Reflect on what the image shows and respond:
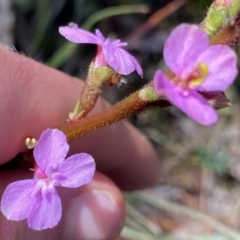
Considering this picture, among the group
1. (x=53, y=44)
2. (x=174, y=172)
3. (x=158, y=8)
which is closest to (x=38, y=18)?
(x=53, y=44)

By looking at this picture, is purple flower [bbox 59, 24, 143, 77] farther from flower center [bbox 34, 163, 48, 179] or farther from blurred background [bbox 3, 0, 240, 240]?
blurred background [bbox 3, 0, 240, 240]

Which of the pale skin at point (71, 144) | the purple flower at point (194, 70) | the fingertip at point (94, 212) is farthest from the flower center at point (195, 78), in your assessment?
the fingertip at point (94, 212)

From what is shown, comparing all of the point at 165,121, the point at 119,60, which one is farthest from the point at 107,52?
the point at 165,121

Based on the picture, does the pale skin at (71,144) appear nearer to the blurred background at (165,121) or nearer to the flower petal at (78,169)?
the flower petal at (78,169)

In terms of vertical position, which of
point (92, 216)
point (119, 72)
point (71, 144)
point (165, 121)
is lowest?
point (165, 121)

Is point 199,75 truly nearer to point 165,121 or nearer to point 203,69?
point 203,69
